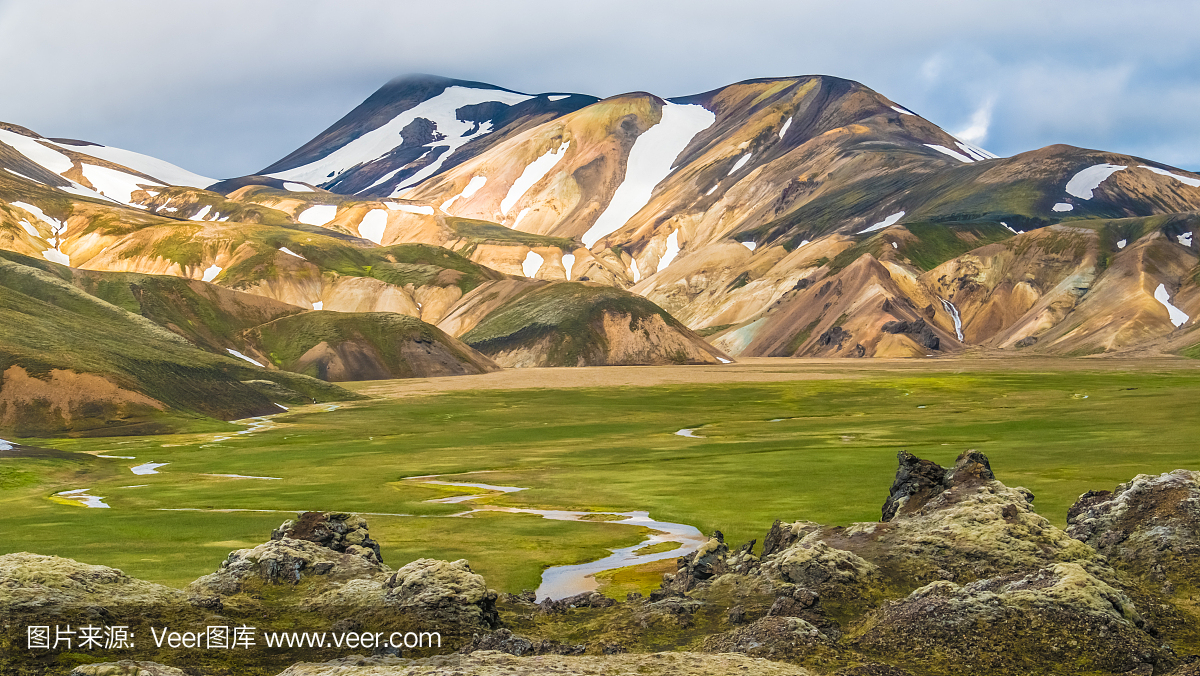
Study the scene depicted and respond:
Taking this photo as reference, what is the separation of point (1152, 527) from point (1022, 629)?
7164 mm

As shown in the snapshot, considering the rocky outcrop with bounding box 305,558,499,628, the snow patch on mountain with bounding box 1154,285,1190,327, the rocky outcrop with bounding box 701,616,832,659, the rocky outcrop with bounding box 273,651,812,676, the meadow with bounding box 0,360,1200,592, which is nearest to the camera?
the rocky outcrop with bounding box 273,651,812,676

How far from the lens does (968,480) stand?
90.8 ft

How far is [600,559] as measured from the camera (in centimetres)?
3550

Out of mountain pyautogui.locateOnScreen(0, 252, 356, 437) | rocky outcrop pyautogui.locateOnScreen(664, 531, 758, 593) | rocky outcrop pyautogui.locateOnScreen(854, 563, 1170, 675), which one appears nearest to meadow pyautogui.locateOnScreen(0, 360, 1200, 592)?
rocky outcrop pyautogui.locateOnScreen(664, 531, 758, 593)

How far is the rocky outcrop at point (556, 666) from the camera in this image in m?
16.7

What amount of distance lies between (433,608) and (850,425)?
6593 cm

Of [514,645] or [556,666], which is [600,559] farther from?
[556,666]

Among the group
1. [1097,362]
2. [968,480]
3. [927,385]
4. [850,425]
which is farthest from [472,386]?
[968,480]

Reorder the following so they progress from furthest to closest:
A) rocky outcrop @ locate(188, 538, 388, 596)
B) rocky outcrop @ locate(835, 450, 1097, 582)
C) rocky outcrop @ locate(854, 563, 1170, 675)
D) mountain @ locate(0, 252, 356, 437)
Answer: mountain @ locate(0, 252, 356, 437) < rocky outcrop @ locate(835, 450, 1097, 582) < rocky outcrop @ locate(188, 538, 388, 596) < rocky outcrop @ locate(854, 563, 1170, 675)

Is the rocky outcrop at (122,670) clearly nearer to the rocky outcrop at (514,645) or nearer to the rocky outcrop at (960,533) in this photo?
the rocky outcrop at (514,645)

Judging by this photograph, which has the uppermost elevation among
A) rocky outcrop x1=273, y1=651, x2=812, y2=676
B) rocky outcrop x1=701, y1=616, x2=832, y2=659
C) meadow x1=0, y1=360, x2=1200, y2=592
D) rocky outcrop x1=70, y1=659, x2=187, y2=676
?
rocky outcrop x1=70, y1=659, x2=187, y2=676

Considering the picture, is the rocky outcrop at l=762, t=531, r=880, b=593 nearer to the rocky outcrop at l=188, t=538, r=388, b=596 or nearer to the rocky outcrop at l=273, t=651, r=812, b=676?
the rocky outcrop at l=273, t=651, r=812, b=676

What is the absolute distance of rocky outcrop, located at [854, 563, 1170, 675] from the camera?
1883 cm

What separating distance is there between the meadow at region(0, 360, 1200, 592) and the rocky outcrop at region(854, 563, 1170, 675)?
1265 cm
